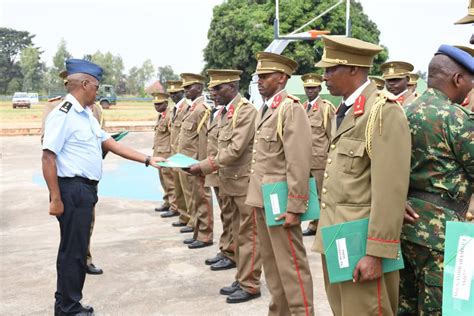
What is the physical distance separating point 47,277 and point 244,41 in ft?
79.5

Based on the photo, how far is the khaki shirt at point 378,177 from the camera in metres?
2.28

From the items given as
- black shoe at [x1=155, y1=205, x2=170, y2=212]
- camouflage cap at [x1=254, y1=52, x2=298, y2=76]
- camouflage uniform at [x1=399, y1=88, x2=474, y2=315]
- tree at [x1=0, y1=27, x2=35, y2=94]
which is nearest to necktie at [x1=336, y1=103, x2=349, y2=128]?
camouflage uniform at [x1=399, y1=88, x2=474, y2=315]

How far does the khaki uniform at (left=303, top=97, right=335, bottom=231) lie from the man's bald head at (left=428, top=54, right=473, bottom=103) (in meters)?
4.17

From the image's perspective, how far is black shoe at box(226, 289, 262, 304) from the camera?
4285 mm

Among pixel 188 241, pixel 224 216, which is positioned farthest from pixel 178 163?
pixel 188 241

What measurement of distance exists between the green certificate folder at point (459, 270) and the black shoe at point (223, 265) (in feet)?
11.1

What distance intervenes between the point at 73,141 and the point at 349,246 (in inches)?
93.4

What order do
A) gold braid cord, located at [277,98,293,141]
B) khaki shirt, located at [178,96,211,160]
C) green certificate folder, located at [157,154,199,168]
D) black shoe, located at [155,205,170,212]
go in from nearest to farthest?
gold braid cord, located at [277,98,293,141], green certificate folder, located at [157,154,199,168], khaki shirt, located at [178,96,211,160], black shoe, located at [155,205,170,212]

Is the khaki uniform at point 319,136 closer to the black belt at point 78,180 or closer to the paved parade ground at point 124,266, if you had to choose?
the paved parade ground at point 124,266

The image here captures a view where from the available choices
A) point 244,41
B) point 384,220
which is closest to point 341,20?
point 244,41

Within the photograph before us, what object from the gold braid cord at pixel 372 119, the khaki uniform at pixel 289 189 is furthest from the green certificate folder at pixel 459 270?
the khaki uniform at pixel 289 189

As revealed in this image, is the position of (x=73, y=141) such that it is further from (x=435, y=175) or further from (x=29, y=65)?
(x=29, y=65)

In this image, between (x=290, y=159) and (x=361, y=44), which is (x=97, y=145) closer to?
(x=290, y=159)

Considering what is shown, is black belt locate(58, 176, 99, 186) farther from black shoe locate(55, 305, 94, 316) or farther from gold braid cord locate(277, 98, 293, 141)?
gold braid cord locate(277, 98, 293, 141)
